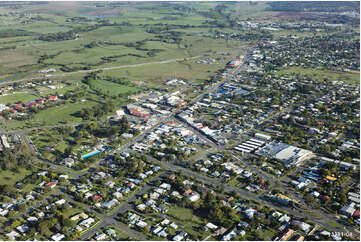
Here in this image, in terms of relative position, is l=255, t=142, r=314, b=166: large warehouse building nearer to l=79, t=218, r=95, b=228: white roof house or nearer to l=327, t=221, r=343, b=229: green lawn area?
l=327, t=221, r=343, b=229: green lawn area

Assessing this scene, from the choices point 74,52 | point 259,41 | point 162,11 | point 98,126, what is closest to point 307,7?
point 162,11

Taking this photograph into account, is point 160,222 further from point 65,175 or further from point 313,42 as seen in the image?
point 313,42

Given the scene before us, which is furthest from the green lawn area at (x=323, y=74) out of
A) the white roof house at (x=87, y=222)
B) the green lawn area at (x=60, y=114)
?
the white roof house at (x=87, y=222)

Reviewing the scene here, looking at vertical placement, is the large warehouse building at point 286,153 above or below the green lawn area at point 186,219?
above

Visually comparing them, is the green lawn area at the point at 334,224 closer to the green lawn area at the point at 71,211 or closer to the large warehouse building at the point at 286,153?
the large warehouse building at the point at 286,153

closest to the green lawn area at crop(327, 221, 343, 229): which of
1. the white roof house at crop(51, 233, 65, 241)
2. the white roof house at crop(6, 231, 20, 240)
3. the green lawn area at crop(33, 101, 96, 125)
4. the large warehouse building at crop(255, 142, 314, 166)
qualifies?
the large warehouse building at crop(255, 142, 314, 166)

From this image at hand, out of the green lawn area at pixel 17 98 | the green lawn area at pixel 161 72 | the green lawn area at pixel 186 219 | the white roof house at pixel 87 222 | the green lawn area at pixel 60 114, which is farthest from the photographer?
the green lawn area at pixel 161 72
